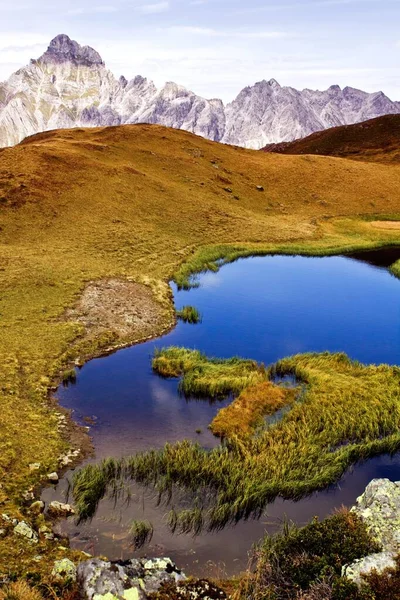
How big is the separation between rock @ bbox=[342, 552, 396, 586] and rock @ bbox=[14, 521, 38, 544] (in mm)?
8703

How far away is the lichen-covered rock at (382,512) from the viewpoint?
44.3 feet

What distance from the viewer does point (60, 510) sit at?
52.6 feet

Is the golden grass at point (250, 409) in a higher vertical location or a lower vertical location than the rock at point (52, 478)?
higher

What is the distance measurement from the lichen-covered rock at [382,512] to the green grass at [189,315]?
20.6m

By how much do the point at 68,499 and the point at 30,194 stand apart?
4676 cm

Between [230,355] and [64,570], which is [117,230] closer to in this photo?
[230,355]

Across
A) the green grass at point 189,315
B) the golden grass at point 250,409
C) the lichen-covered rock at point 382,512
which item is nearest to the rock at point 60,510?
the golden grass at point 250,409

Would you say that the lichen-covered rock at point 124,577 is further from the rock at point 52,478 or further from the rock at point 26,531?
the rock at point 52,478

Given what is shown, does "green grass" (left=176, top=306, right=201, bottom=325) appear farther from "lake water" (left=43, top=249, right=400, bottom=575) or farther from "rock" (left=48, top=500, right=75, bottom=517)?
"rock" (left=48, top=500, right=75, bottom=517)

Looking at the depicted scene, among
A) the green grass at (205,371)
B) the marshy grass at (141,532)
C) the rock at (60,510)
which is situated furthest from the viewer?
the green grass at (205,371)

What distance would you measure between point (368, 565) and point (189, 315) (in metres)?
24.8

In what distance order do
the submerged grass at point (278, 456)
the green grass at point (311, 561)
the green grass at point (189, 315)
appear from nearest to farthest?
the green grass at point (311, 561) → the submerged grass at point (278, 456) → the green grass at point (189, 315)

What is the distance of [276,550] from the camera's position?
13797 millimetres

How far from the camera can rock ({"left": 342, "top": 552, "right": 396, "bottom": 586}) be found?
469 inches
